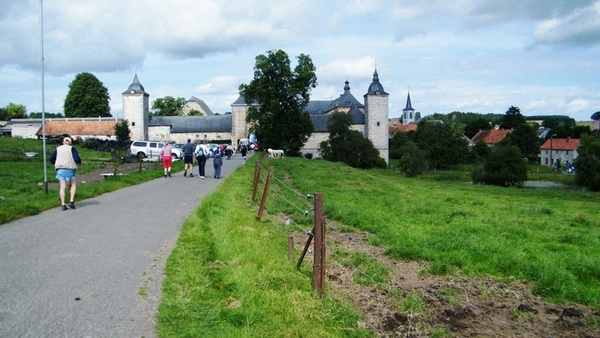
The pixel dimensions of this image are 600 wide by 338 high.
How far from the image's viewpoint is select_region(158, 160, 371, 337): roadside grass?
546 centimetres

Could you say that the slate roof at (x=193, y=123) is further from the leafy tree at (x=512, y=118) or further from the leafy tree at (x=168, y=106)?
the leafy tree at (x=512, y=118)

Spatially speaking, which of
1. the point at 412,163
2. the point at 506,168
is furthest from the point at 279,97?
the point at 506,168

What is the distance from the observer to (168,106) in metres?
118

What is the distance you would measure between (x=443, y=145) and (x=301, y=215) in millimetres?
82471

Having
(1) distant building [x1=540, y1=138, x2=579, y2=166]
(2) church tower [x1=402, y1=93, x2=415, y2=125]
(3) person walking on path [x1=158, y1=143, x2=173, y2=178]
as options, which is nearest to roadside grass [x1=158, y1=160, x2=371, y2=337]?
(3) person walking on path [x1=158, y1=143, x2=173, y2=178]

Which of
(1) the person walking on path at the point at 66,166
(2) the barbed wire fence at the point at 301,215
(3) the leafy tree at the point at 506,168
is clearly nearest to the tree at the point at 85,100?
(3) the leafy tree at the point at 506,168

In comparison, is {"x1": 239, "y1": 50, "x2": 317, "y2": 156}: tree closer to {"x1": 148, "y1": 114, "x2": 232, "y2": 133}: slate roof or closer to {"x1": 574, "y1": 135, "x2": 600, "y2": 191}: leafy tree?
{"x1": 574, "y1": 135, "x2": 600, "y2": 191}: leafy tree

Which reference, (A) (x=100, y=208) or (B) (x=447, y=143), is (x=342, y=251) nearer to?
(A) (x=100, y=208)

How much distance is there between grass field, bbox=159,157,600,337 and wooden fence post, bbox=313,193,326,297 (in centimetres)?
15

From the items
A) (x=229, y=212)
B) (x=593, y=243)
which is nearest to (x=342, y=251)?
(x=229, y=212)

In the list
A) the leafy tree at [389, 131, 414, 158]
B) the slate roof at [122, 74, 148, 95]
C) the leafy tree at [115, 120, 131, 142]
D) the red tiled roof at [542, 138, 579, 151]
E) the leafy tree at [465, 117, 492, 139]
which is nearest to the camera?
the leafy tree at [115, 120, 131, 142]

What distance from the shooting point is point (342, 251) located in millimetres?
10008

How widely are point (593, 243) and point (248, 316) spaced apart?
8.47 meters

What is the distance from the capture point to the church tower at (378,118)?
94438 mm
